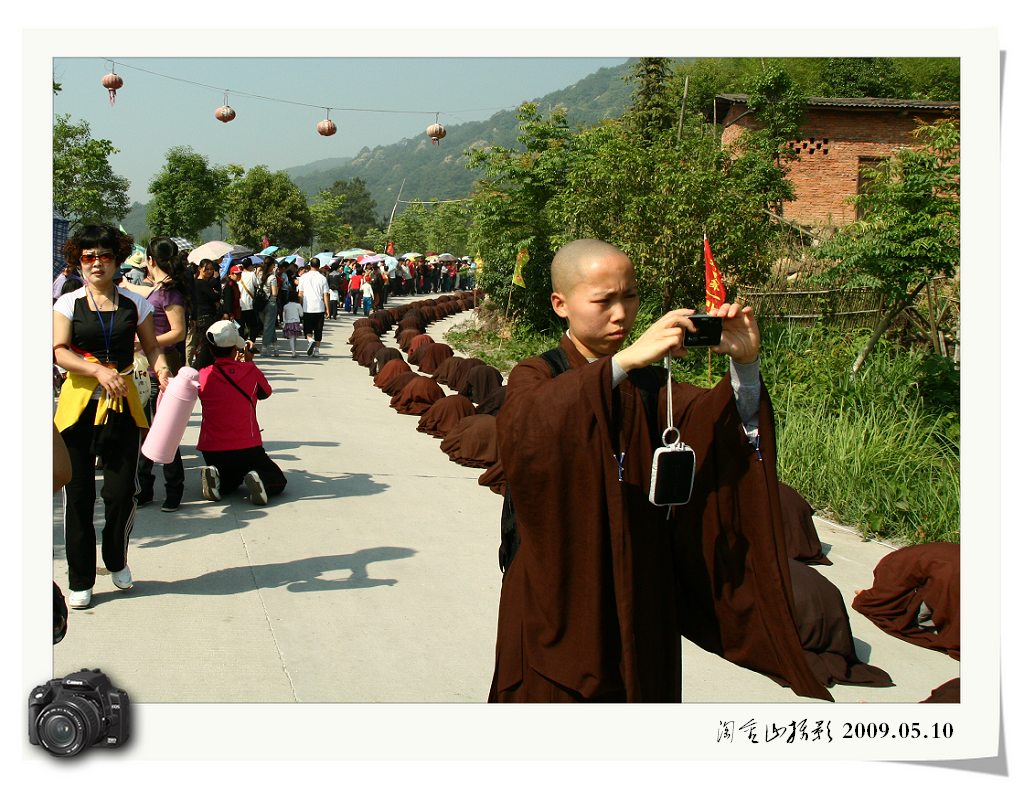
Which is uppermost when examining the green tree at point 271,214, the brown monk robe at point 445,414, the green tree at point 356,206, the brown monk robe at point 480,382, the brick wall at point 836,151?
the green tree at point 356,206

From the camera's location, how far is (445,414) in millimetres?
10258

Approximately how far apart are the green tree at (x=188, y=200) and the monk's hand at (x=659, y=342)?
5707 mm

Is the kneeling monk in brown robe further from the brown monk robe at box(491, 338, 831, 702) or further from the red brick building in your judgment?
the red brick building

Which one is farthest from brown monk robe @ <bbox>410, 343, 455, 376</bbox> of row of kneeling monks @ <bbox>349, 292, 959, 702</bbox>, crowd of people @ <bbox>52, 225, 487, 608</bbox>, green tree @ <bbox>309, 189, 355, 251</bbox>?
green tree @ <bbox>309, 189, 355, 251</bbox>

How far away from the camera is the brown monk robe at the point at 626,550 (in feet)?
8.42

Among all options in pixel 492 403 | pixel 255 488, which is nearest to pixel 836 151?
pixel 492 403

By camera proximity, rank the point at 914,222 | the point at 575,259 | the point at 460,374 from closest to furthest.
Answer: the point at 575,259, the point at 914,222, the point at 460,374

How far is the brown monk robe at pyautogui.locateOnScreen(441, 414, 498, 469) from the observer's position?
29.0 feet

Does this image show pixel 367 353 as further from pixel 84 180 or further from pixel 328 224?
pixel 328 224

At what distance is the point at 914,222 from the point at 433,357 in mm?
7388

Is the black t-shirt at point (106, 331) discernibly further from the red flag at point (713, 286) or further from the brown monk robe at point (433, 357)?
the brown monk robe at point (433, 357)

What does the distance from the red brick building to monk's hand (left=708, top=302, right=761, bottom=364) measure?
10.6 metres
